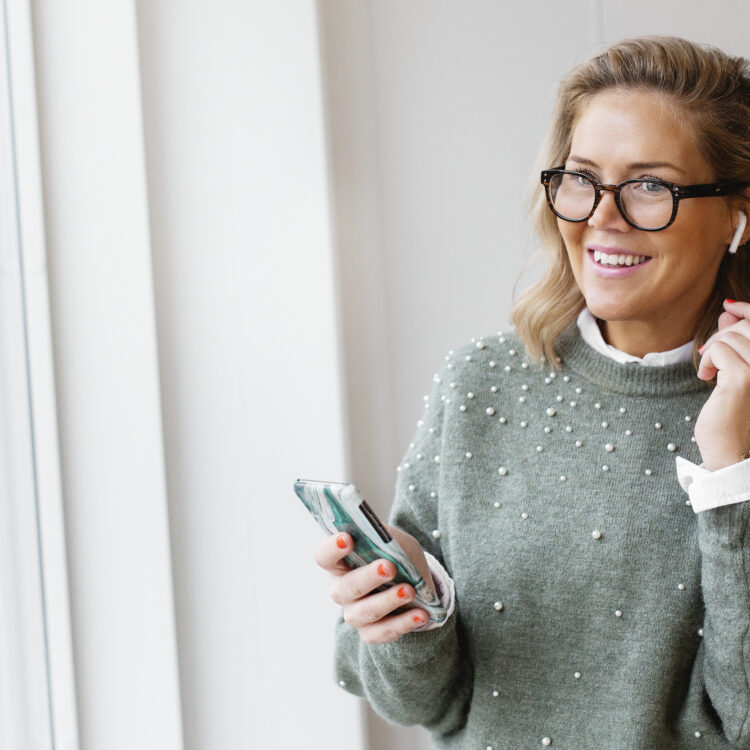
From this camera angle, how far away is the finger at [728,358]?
1.16 m

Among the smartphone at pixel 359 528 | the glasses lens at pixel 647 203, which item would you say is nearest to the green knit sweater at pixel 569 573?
the smartphone at pixel 359 528

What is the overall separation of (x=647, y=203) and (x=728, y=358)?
22 centimetres

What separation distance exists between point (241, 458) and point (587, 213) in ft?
2.18

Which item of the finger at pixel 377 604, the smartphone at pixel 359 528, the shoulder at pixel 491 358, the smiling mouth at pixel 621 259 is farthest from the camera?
the shoulder at pixel 491 358

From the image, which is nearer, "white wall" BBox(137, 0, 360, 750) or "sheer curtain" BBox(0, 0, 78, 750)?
"sheer curtain" BBox(0, 0, 78, 750)

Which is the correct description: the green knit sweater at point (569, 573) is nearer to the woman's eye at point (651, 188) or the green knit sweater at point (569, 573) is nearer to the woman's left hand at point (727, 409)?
→ the woman's left hand at point (727, 409)

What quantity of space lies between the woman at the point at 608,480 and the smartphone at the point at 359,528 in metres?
0.02

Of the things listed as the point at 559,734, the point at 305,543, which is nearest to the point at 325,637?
the point at 305,543

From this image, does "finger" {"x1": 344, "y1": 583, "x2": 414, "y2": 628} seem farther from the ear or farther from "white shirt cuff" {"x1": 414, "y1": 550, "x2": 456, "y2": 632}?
the ear

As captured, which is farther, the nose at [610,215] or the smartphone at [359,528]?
the nose at [610,215]

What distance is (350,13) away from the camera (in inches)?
60.7

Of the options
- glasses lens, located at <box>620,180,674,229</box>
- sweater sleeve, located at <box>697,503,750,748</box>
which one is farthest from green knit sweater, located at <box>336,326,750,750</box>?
glasses lens, located at <box>620,180,674,229</box>

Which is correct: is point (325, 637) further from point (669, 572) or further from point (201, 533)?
point (669, 572)

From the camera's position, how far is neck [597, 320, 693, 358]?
51.0 inches
